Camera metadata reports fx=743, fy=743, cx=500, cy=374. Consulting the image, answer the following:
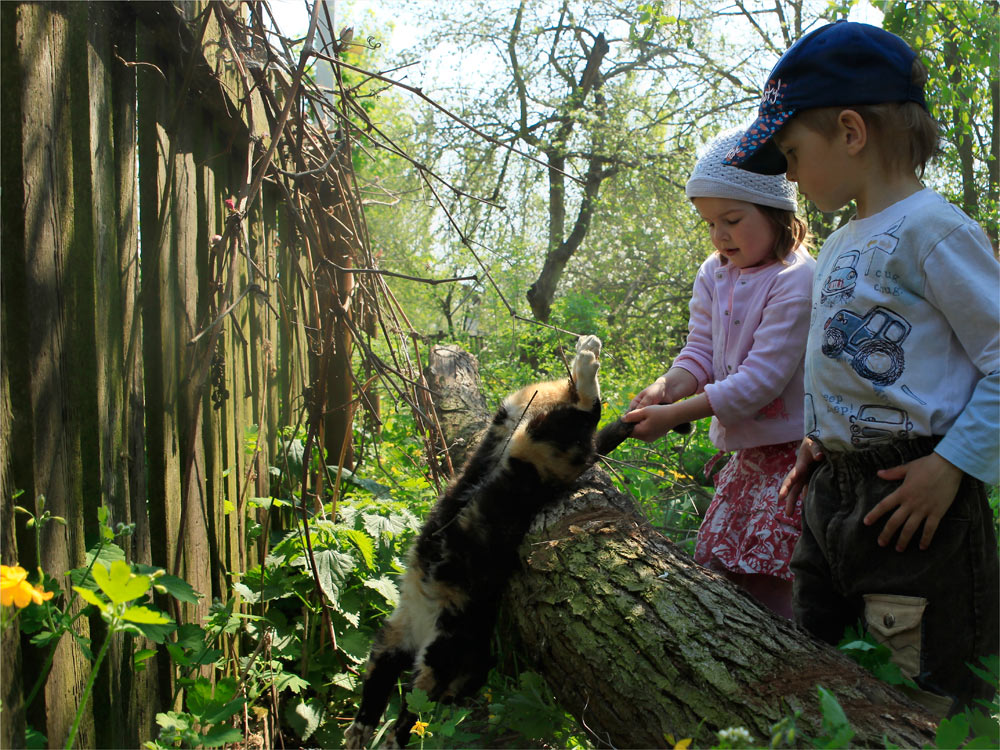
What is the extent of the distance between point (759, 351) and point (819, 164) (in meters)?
0.64

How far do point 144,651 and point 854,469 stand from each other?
1841mm

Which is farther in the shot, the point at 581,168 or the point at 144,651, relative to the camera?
the point at 581,168

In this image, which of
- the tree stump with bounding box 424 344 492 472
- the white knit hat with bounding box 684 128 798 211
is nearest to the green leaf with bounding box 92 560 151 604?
the white knit hat with bounding box 684 128 798 211

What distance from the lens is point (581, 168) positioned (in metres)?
15.3

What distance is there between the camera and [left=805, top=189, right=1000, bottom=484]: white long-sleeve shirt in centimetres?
170

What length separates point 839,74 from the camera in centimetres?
191

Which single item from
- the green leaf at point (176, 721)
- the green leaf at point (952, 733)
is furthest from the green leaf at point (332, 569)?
the green leaf at point (952, 733)

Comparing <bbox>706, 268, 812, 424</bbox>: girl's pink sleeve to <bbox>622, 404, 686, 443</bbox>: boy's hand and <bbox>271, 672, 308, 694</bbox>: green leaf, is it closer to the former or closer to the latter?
<bbox>622, 404, 686, 443</bbox>: boy's hand

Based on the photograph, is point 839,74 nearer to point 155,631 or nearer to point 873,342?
point 873,342

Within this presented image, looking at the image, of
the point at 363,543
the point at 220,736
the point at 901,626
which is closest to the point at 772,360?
the point at 901,626

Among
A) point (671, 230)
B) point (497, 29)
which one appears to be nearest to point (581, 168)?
point (671, 230)

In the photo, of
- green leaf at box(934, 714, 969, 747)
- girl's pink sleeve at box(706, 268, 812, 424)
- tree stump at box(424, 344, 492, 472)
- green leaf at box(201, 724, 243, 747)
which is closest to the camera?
green leaf at box(934, 714, 969, 747)

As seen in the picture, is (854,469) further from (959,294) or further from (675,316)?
(675,316)

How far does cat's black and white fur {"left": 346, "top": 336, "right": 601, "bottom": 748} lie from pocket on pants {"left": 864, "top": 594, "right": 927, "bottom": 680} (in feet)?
3.38
